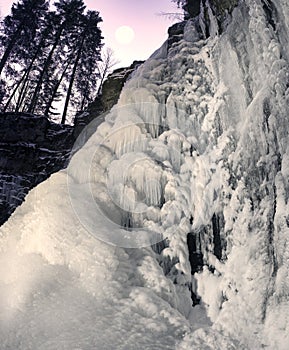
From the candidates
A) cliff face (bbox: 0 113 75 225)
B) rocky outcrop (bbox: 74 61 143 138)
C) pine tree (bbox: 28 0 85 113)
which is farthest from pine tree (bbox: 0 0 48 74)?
rocky outcrop (bbox: 74 61 143 138)

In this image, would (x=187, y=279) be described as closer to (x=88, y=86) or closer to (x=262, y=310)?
(x=262, y=310)

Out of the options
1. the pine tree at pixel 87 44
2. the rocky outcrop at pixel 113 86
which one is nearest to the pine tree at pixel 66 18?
the pine tree at pixel 87 44

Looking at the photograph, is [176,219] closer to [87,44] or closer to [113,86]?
[113,86]

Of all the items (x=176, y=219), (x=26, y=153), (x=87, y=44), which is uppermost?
(x=87, y=44)

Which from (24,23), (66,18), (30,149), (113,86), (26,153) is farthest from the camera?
(66,18)

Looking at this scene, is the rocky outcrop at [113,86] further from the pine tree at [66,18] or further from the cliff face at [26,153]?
the pine tree at [66,18]

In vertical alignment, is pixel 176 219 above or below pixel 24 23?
below

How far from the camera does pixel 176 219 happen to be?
5555 mm

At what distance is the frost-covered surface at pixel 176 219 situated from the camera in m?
4.22

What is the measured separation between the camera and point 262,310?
438 centimetres

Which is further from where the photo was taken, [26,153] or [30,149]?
[30,149]

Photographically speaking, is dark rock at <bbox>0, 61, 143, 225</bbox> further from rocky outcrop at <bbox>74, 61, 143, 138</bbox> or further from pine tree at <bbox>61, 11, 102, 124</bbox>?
pine tree at <bbox>61, 11, 102, 124</bbox>

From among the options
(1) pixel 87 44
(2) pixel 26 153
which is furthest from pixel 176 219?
(1) pixel 87 44

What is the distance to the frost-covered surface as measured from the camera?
13.9 ft
